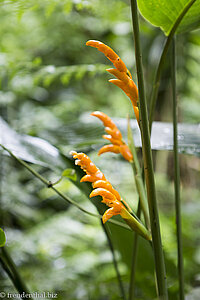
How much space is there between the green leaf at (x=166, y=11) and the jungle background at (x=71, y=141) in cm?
23

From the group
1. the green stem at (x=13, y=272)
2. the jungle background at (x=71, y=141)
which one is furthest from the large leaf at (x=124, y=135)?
the green stem at (x=13, y=272)

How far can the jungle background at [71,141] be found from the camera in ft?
2.27

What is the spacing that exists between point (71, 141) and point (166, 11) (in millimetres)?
322

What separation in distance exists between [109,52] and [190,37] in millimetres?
1276

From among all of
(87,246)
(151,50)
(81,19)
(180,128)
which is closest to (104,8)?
(151,50)

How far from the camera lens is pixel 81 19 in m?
1.71

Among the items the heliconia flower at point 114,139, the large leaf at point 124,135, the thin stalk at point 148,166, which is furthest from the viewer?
the large leaf at point 124,135

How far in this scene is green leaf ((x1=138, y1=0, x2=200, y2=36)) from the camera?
1.17ft

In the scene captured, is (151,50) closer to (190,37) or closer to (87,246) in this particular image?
(190,37)

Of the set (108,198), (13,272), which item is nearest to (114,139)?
(108,198)

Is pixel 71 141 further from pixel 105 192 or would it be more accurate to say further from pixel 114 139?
pixel 105 192

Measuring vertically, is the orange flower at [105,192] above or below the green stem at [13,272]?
above

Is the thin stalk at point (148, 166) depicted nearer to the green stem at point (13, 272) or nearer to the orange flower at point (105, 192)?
the orange flower at point (105, 192)

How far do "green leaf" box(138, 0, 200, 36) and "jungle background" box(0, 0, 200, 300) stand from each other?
23 cm
